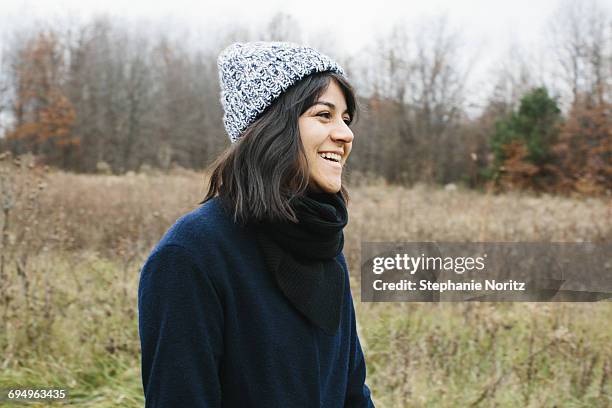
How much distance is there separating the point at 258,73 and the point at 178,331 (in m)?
0.65

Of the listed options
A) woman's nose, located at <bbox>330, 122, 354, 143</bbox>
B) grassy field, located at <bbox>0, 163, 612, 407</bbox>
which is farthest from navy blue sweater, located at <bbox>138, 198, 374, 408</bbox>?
grassy field, located at <bbox>0, 163, 612, 407</bbox>

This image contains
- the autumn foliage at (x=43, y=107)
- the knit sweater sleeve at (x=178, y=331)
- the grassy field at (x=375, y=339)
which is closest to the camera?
the knit sweater sleeve at (x=178, y=331)

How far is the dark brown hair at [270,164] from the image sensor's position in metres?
1.36

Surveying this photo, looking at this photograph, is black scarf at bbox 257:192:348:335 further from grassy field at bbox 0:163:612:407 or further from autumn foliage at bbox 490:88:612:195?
autumn foliage at bbox 490:88:612:195

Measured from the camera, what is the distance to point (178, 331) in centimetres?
120

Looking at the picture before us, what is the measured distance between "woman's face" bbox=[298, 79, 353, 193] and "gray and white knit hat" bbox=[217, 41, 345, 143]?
79 millimetres

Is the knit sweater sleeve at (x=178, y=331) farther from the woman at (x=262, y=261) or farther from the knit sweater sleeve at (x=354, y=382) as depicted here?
the knit sweater sleeve at (x=354, y=382)

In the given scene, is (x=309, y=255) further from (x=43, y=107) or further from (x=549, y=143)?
(x=43, y=107)

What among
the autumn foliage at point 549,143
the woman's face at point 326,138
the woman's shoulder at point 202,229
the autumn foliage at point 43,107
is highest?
the autumn foliage at point 43,107

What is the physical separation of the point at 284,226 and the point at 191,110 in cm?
3993

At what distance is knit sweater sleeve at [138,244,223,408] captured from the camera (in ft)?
3.93

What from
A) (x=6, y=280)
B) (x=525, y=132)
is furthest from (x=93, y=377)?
A: (x=525, y=132)

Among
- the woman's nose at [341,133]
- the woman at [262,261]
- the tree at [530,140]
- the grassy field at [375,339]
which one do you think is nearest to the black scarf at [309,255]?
the woman at [262,261]

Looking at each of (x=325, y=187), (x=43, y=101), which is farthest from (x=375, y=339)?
(x=43, y=101)
